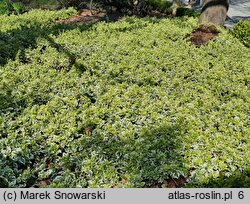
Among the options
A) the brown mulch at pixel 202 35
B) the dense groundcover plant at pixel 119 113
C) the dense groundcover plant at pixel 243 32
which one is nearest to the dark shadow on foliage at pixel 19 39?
the dense groundcover plant at pixel 119 113

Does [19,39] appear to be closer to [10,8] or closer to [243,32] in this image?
[243,32]

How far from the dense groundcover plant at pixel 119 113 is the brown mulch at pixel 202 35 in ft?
3.26

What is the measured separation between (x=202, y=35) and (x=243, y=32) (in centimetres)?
148

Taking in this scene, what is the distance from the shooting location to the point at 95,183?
3510 mm

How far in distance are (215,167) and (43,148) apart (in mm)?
2104

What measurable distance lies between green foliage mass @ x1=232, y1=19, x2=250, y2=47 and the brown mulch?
27.0 inches

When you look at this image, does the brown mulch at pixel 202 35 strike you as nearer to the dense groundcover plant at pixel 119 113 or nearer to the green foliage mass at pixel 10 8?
the dense groundcover plant at pixel 119 113

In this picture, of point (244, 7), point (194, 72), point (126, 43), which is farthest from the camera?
point (244, 7)

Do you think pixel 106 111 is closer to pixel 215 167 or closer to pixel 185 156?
pixel 185 156

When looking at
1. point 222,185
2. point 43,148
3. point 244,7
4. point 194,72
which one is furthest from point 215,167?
point 244,7

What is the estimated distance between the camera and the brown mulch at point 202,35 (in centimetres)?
873

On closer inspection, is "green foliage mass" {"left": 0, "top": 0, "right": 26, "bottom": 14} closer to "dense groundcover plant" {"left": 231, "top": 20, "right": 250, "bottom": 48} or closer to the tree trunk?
the tree trunk

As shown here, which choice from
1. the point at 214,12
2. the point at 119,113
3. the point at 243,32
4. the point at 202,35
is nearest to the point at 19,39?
the point at 119,113

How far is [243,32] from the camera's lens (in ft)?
31.7
